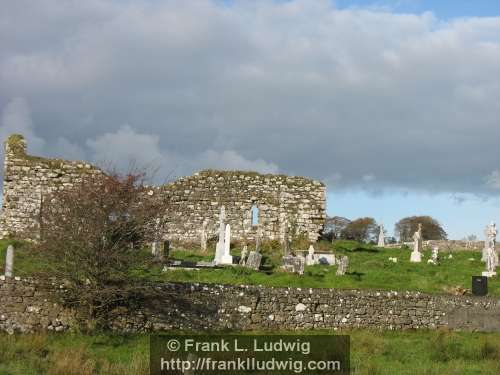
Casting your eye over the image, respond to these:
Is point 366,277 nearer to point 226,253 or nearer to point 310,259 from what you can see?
point 310,259

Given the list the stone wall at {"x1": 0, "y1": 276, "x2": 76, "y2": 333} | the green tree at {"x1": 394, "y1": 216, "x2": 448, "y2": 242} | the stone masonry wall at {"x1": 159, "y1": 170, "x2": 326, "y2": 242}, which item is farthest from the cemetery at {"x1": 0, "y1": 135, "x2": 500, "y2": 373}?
the green tree at {"x1": 394, "y1": 216, "x2": 448, "y2": 242}

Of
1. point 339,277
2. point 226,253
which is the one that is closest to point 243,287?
point 339,277

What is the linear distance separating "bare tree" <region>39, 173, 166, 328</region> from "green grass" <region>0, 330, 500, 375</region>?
103 cm

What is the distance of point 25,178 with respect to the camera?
34656 mm

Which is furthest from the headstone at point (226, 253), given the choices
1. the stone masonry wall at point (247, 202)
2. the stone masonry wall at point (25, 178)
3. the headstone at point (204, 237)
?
the stone masonry wall at point (25, 178)

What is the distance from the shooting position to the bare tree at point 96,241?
1686 cm

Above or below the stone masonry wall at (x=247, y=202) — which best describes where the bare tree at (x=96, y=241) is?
below

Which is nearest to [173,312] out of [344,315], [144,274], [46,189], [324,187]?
[144,274]

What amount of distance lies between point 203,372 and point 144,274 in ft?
18.6

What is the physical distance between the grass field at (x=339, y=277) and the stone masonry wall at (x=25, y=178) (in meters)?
4.69

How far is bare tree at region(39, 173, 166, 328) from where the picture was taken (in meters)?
16.9

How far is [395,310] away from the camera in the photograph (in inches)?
786

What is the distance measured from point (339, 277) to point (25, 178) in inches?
721

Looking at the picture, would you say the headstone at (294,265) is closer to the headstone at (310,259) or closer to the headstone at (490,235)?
the headstone at (310,259)
